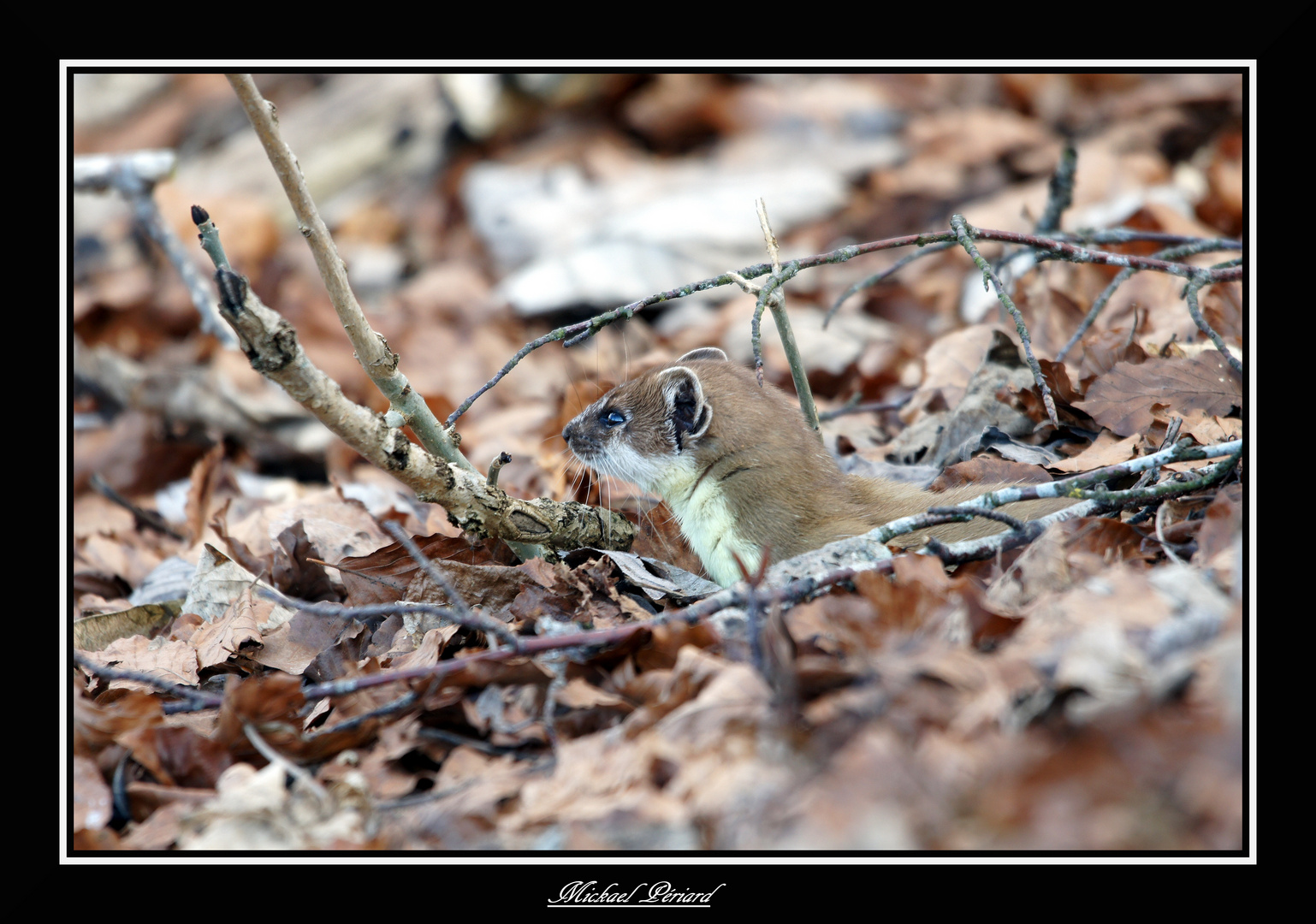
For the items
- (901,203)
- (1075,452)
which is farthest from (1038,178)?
(1075,452)

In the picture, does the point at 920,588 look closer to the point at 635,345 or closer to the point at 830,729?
the point at 830,729

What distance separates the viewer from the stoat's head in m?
4.76

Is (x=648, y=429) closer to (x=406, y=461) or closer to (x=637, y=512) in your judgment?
(x=637, y=512)

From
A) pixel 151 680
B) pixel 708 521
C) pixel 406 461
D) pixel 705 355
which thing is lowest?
pixel 151 680

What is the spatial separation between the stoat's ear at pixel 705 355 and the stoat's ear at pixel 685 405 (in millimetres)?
512

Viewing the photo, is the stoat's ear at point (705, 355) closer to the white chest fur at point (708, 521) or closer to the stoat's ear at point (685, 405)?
the stoat's ear at point (685, 405)

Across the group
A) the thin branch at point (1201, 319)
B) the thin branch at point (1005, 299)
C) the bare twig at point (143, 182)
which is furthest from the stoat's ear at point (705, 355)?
the bare twig at point (143, 182)

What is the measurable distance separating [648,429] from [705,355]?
2.91ft

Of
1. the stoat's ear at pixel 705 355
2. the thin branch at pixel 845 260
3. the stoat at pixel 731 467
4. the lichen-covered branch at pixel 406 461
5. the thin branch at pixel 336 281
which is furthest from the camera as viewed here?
the stoat's ear at pixel 705 355

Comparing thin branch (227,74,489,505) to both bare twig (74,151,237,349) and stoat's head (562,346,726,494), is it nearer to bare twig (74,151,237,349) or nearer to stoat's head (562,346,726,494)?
stoat's head (562,346,726,494)

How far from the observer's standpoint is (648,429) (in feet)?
16.0

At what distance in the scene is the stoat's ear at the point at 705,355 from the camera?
17.4 ft

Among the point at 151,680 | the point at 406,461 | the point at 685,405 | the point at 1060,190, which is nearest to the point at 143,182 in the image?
the point at 685,405
